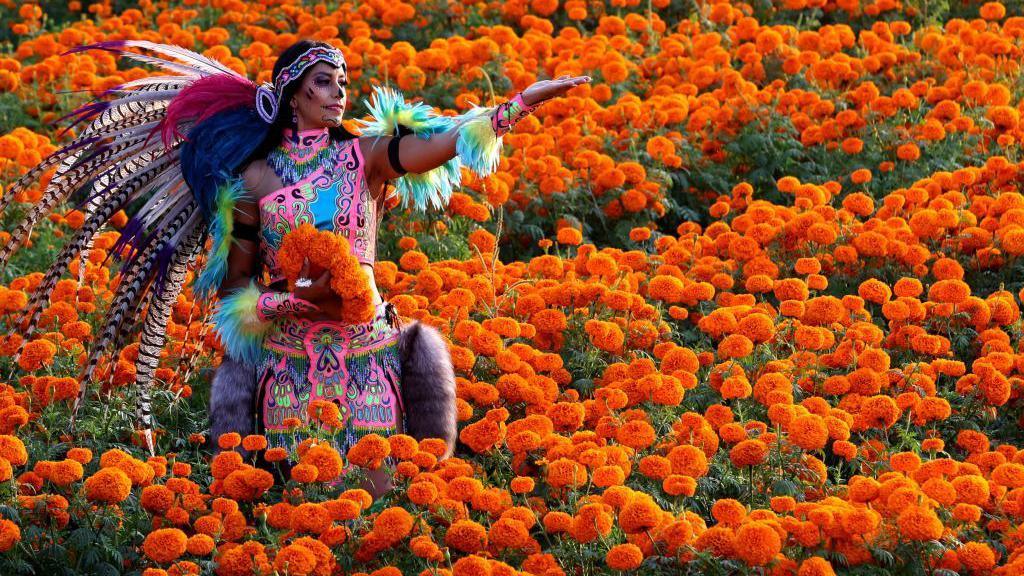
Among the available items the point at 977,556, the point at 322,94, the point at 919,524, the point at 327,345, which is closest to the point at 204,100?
the point at 322,94

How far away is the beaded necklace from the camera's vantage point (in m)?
4.89

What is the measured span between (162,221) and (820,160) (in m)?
4.01

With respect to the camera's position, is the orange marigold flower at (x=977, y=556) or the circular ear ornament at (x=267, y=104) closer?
the orange marigold flower at (x=977, y=556)

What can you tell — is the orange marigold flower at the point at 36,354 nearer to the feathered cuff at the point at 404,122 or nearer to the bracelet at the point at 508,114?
the feathered cuff at the point at 404,122

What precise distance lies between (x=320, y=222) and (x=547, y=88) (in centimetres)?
91

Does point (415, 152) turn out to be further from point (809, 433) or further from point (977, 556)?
point (977, 556)

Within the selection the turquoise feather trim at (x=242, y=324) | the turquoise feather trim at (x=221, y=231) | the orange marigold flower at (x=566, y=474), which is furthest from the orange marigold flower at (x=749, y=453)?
the turquoise feather trim at (x=221, y=231)

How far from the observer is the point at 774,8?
9.80m

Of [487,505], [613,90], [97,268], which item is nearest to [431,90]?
[613,90]

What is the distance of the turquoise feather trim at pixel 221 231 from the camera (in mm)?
4863

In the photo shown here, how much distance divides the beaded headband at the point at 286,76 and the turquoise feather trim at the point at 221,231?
0.83 feet

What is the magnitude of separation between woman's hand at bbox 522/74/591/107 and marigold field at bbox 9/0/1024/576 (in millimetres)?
1043

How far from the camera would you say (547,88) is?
4566 mm

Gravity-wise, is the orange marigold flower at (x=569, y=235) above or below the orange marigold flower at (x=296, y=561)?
below
